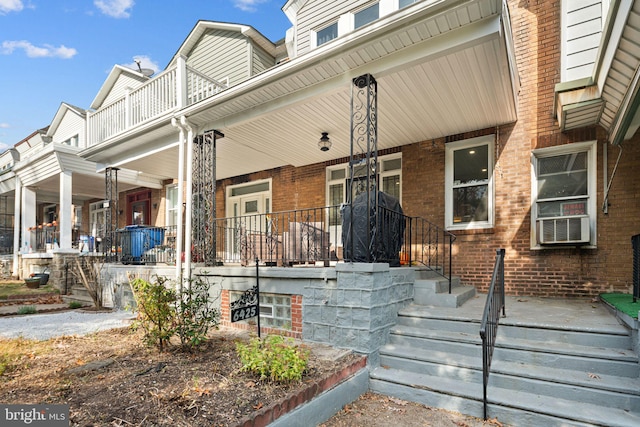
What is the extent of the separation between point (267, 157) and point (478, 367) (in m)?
6.25

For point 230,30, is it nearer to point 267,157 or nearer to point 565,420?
point 267,157

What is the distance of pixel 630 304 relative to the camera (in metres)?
4.00

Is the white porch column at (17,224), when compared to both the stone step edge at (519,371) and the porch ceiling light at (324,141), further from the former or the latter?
the stone step edge at (519,371)

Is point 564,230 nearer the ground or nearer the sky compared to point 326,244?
nearer the sky

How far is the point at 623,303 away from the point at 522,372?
1.92m

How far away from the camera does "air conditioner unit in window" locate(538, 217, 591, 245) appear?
5344mm

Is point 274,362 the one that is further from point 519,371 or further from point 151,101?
point 151,101

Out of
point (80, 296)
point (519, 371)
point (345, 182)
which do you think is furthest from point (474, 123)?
point (80, 296)

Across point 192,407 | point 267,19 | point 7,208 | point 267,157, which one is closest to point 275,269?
point 192,407

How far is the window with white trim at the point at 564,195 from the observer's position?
17.7ft

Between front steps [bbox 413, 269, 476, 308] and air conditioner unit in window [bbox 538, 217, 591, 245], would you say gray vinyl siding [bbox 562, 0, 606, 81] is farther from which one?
front steps [bbox 413, 269, 476, 308]

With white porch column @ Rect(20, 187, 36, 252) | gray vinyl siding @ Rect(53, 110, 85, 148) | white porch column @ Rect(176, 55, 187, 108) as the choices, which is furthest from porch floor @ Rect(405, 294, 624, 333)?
gray vinyl siding @ Rect(53, 110, 85, 148)

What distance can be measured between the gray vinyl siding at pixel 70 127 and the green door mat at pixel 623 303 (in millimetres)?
16528

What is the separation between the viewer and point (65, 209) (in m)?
10.1
